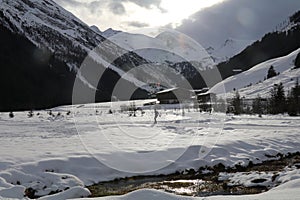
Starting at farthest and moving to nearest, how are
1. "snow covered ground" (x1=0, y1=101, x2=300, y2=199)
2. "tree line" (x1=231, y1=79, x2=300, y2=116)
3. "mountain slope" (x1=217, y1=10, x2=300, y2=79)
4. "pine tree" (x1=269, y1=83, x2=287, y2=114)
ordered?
"mountain slope" (x1=217, y1=10, x2=300, y2=79) → "pine tree" (x1=269, y1=83, x2=287, y2=114) → "tree line" (x1=231, y1=79, x2=300, y2=116) → "snow covered ground" (x1=0, y1=101, x2=300, y2=199)

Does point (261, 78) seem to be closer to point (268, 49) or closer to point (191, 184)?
point (268, 49)

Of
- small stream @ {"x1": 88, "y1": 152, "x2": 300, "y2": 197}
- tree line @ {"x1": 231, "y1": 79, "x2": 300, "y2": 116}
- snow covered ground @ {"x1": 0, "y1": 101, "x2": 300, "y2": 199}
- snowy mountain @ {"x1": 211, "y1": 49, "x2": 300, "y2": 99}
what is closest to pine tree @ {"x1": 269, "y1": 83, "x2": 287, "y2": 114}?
tree line @ {"x1": 231, "y1": 79, "x2": 300, "y2": 116}

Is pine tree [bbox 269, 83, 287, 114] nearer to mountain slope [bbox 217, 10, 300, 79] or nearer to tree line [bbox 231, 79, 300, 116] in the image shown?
tree line [bbox 231, 79, 300, 116]

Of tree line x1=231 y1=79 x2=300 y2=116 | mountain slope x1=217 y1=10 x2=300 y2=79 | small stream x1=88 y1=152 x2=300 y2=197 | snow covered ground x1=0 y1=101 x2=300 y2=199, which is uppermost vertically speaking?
mountain slope x1=217 y1=10 x2=300 y2=79

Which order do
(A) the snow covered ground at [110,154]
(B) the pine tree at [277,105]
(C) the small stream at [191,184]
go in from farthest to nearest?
(B) the pine tree at [277,105] < (A) the snow covered ground at [110,154] < (C) the small stream at [191,184]

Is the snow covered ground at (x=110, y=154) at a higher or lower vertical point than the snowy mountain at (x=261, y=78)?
lower

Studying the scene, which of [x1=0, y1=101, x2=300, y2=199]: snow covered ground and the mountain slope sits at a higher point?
the mountain slope

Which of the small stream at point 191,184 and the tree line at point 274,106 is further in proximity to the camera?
the tree line at point 274,106

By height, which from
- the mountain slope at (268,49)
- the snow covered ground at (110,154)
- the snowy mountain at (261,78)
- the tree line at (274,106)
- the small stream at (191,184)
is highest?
the mountain slope at (268,49)

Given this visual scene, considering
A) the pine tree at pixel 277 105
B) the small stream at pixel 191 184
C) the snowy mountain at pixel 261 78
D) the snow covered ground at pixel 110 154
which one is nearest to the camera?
the small stream at pixel 191 184

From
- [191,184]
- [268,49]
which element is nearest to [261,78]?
[268,49]

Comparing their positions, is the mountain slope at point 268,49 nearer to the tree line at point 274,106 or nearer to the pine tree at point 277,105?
the pine tree at point 277,105

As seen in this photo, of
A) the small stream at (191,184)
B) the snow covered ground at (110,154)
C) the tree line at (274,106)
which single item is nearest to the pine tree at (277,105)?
the tree line at (274,106)

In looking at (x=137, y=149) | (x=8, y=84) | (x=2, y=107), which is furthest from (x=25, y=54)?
(x=137, y=149)
